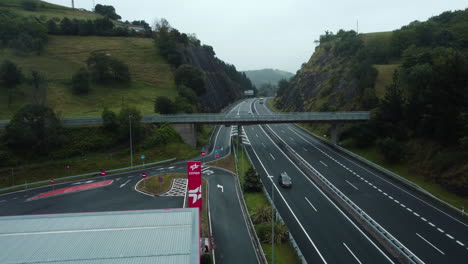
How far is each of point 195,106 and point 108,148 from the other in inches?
1234

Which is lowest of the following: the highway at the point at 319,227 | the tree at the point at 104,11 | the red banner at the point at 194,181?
the highway at the point at 319,227

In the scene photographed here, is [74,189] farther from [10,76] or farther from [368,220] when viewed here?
[10,76]

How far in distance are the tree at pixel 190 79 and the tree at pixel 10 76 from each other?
37766 mm

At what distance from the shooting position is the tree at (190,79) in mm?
84875

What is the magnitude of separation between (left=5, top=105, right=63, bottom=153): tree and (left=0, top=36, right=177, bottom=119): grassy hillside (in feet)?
51.4

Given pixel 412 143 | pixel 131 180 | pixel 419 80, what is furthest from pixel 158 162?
pixel 419 80

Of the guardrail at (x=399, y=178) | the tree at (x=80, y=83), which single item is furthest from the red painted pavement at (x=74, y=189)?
the tree at (x=80, y=83)

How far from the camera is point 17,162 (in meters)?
43.8

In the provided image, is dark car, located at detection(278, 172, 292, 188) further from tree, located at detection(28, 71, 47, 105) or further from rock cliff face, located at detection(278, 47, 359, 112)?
tree, located at detection(28, 71, 47, 105)

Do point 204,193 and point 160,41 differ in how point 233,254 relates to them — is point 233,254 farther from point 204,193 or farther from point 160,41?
point 160,41

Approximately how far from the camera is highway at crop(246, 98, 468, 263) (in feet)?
76.8

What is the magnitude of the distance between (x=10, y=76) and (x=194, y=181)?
62679 millimetres

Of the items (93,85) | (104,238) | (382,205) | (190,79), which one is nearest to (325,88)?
(190,79)

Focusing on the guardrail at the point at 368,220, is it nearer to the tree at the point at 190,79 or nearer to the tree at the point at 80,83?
the tree at the point at 190,79
